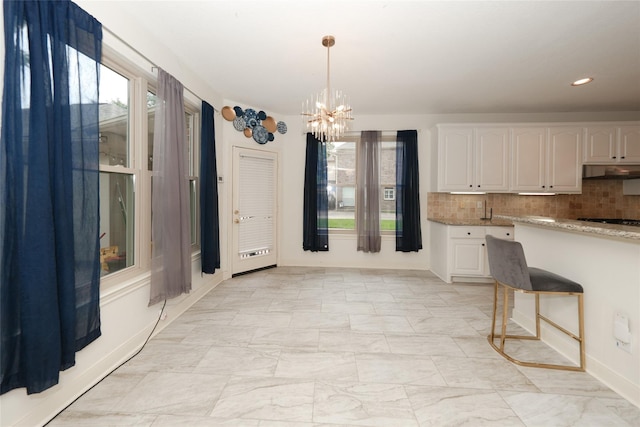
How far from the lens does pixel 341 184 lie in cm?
504

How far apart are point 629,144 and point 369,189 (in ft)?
12.7

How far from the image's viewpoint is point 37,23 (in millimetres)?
1404

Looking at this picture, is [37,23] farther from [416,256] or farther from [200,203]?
[416,256]

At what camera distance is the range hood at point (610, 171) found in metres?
3.94

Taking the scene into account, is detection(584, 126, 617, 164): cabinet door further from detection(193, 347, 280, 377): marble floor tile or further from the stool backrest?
detection(193, 347, 280, 377): marble floor tile

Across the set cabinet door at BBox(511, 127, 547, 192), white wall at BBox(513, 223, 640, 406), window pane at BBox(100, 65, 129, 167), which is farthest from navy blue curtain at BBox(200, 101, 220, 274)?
cabinet door at BBox(511, 127, 547, 192)

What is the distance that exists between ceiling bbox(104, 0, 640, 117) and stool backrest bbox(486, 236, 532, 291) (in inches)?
70.8

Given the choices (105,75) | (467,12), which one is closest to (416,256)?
(467,12)

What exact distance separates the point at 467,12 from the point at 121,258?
343 cm

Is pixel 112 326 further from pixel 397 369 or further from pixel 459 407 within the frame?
pixel 459 407

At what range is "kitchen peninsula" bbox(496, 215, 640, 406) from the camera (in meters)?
1.71

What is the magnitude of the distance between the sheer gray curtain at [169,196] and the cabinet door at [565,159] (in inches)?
202

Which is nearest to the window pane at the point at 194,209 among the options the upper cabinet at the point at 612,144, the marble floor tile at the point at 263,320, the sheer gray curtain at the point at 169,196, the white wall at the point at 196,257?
Answer: the white wall at the point at 196,257

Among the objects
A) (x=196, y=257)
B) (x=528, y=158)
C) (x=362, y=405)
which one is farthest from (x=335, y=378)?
(x=528, y=158)
